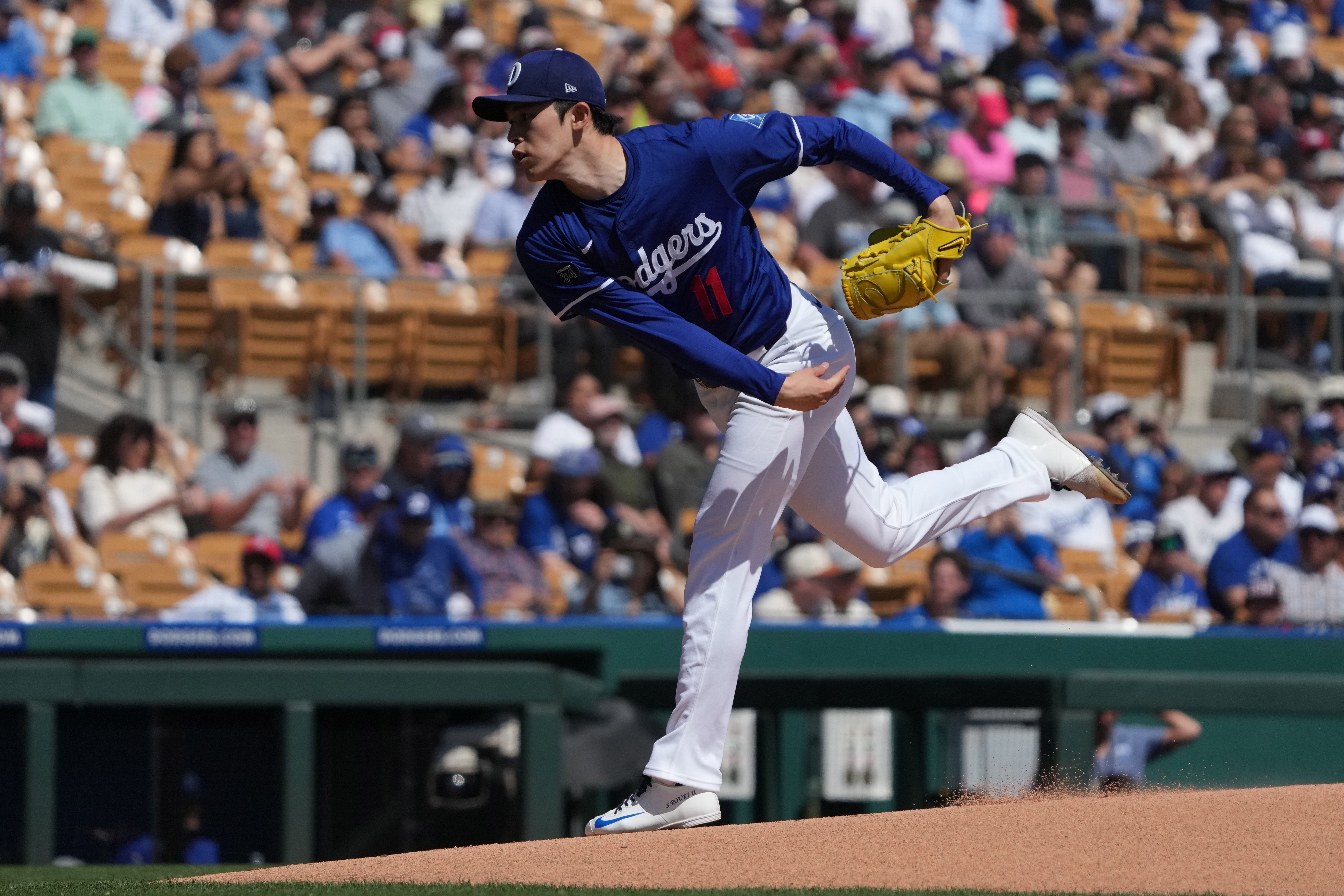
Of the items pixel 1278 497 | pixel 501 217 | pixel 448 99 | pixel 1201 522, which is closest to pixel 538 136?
pixel 1201 522

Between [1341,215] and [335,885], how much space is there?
10.2 metres

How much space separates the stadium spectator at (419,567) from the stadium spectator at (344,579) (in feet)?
0.15

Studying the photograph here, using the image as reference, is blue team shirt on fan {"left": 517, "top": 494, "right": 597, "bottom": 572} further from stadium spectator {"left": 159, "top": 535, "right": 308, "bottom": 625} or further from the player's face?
the player's face

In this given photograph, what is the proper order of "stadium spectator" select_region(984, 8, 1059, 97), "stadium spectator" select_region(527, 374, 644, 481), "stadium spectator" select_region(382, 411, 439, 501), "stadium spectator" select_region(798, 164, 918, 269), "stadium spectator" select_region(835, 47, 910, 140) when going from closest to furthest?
"stadium spectator" select_region(382, 411, 439, 501) → "stadium spectator" select_region(527, 374, 644, 481) → "stadium spectator" select_region(798, 164, 918, 269) → "stadium spectator" select_region(835, 47, 910, 140) → "stadium spectator" select_region(984, 8, 1059, 97)

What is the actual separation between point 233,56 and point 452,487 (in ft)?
16.4

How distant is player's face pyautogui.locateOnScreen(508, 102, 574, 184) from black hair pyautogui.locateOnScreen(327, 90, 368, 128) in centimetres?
751

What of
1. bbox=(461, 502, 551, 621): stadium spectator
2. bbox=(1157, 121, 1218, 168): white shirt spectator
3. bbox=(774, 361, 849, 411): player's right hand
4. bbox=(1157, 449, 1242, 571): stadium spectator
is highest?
bbox=(1157, 121, 1218, 168): white shirt spectator

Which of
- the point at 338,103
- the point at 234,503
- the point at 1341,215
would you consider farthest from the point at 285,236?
the point at 1341,215

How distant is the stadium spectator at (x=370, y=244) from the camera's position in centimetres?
1041

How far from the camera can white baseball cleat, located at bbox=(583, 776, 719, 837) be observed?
485 cm

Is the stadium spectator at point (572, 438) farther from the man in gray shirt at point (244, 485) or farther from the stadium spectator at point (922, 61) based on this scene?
the stadium spectator at point (922, 61)

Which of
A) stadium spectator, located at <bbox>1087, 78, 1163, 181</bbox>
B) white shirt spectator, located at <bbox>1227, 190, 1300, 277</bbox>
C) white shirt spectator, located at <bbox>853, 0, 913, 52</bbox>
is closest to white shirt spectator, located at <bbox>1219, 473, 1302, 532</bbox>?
white shirt spectator, located at <bbox>1227, 190, 1300, 277</bbox>

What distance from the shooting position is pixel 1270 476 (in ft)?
30.5

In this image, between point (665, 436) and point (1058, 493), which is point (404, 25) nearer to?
point (665, 436)
